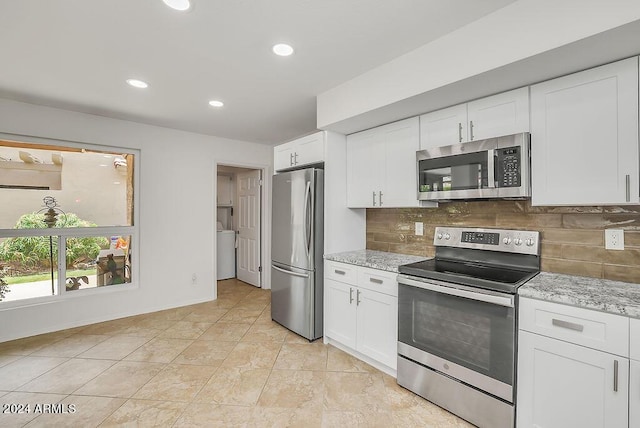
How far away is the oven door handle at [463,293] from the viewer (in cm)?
166

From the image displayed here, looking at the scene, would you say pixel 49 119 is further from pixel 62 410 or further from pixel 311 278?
pixel 311 278

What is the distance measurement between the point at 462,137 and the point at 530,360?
4.91 feet

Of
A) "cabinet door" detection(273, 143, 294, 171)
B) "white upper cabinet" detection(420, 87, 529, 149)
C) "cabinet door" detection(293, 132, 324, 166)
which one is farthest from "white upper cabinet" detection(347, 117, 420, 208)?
"cabinet door" detection(273, 143, 294, 171)

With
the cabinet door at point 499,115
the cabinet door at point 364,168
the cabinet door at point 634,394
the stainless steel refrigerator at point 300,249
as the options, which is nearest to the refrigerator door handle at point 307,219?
the stainless steel refrigerator at point 300,249

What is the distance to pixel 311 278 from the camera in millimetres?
2957

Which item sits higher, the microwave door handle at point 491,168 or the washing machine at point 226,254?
the microwave door handle at point 491,168

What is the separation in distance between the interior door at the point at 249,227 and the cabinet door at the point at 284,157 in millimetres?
1590

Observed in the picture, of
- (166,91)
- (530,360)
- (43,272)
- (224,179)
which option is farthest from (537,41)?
(224,179)

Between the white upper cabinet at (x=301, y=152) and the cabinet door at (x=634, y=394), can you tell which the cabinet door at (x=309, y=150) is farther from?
the cabinet door at (x=634, y=394)

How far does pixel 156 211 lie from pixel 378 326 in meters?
3.19

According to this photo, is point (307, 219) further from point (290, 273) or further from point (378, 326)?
point (378, 326)

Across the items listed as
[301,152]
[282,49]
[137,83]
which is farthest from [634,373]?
[137,83]

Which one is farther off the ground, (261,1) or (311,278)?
(261,1)

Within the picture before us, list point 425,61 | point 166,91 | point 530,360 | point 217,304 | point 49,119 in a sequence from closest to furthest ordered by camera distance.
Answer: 1. point 530,360
2. point 425,61
3. point 166,91
4. point 49,119
5. point 217,304
